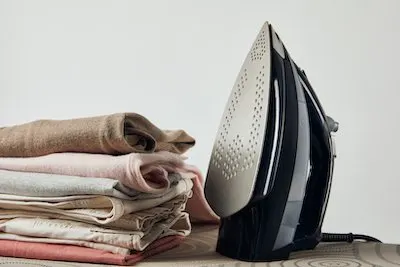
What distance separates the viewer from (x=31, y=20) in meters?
1.31

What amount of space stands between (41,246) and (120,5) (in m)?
0.68

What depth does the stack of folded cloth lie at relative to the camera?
2.24 ft

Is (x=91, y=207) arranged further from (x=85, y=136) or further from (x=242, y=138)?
(x=242, y=138)

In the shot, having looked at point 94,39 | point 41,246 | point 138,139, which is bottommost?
point 41,246

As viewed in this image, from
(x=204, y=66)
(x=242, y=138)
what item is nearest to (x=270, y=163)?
(x=242, y=138)

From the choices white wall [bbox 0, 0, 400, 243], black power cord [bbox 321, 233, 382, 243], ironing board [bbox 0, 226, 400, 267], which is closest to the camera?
ironing board [bbox 0, 226, 400, 267]

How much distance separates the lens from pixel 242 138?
711mm

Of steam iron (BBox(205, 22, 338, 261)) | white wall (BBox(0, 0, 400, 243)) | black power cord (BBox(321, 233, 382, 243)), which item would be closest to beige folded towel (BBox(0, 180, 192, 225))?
steam iron (BBox(205, 22, 338, 261))

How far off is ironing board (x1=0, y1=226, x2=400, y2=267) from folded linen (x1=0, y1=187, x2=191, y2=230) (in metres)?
0.05

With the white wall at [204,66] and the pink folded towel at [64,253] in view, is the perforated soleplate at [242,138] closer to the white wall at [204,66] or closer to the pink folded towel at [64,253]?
the pink folded towel at [64,253]

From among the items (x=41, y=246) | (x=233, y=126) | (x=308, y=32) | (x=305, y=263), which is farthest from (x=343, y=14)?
(x=41, y=246)

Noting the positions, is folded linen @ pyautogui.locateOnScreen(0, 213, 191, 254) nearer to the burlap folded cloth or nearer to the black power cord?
the burlap folded cloth

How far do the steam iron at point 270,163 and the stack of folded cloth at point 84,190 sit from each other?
9 cm

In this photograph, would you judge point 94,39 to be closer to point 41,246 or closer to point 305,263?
point 41,246
